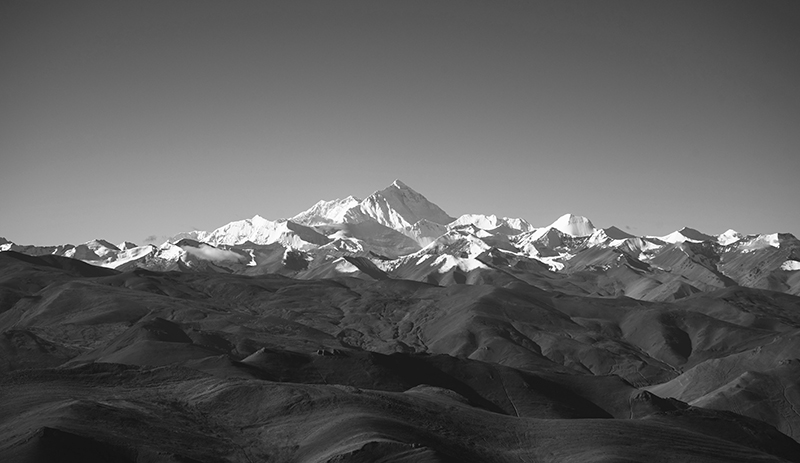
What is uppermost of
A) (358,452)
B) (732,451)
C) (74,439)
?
(74,439)

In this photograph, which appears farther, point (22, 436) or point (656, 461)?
point (656, 461)

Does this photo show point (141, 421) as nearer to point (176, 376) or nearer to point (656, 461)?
point (176, 376)

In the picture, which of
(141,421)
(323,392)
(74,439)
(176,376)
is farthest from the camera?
(176,376)

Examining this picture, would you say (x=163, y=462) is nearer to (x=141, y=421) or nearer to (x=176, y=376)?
(x=141, y=421)

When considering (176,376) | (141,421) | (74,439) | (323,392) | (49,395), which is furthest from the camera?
(176,376)

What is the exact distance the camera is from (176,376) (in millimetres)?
159500

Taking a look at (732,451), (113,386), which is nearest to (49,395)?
(113,386)

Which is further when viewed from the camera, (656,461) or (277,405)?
(277,405)

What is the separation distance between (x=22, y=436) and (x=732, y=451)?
358 ft

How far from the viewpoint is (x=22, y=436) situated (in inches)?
4227

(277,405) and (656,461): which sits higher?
(277,405)

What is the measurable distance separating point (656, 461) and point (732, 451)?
67.4ft

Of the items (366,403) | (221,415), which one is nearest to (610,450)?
(366,403)

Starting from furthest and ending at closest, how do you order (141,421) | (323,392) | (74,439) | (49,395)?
1. (323,392)
2. (49,395)
3. (141,421)
4. (74,439)
